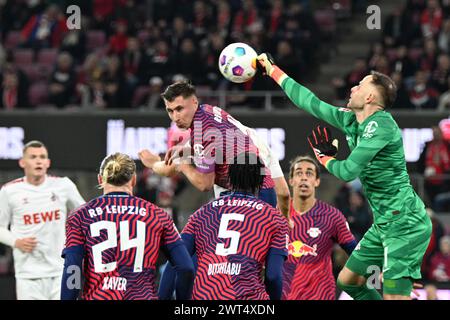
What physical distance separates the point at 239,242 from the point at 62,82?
12.4 meters

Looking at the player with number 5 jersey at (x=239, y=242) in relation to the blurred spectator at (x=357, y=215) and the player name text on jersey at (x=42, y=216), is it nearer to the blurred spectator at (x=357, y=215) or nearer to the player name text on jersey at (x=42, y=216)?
the player name text on jersey at (x=42, y=216)

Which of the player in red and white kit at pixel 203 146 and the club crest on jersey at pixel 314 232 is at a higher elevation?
the player in red and white kit at pixel 203 146

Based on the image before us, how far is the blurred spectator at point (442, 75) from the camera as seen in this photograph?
1867 cm

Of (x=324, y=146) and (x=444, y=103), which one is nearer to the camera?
(x=324, y=146)

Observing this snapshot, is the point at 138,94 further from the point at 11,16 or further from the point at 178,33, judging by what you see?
the point at 11,16

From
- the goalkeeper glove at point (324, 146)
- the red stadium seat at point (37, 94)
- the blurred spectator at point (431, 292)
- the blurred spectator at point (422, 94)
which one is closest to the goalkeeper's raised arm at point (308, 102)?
the goalkeeper glove at point (324, 146)

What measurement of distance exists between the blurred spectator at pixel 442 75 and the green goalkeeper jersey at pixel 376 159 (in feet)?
31.8

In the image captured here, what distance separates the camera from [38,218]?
39.0 feet

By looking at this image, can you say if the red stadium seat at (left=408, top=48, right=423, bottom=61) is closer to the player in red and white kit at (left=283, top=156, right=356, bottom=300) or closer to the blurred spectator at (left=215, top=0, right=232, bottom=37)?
the blurred spectator at (left=215, top=0, right=232, bottom=37)

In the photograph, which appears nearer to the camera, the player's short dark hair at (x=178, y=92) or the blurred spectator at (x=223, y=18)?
the player's short dark hair at (x=178, y=92)

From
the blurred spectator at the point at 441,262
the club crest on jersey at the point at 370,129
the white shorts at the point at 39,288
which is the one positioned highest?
the club crest on jersey at the point at 370,129

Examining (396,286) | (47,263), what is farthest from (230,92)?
(396,286)

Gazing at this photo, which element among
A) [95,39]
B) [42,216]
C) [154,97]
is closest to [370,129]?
[42,216]
